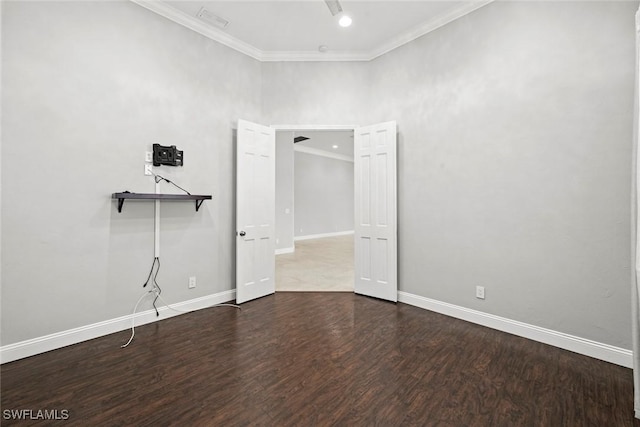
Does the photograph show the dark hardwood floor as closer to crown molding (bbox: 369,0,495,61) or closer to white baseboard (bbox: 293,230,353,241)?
A: crown molding (bbox: 369,0,495,61)

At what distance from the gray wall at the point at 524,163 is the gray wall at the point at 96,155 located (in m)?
2.46

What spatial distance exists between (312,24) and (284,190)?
473 centimetres

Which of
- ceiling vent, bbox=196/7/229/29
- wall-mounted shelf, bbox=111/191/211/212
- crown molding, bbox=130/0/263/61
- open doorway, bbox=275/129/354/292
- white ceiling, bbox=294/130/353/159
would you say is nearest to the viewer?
wall-mounted shelf, bbox=111/191/211/212

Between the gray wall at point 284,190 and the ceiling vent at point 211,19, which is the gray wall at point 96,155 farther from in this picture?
the gray wall at point 284,190

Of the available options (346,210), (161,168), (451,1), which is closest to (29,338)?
(161,168)

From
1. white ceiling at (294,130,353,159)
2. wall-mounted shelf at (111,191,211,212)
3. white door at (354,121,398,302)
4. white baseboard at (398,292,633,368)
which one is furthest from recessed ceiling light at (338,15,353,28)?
white ceiling at (294,130,353,159)

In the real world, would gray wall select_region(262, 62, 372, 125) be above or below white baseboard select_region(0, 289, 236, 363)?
above

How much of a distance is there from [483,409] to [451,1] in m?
3.58

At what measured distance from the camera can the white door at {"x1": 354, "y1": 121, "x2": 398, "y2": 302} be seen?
3.63 meters

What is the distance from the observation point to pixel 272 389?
1.92m

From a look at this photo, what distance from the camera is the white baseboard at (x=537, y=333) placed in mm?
2225

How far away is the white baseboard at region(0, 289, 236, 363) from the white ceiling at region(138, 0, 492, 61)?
3.11 meters

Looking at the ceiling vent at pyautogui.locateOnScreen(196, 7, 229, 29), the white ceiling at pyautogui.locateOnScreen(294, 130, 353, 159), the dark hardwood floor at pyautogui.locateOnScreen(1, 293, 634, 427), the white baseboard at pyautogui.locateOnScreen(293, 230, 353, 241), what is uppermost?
the white ceiling at pyautogui.locateOnScreen(294, 130, 353, 159)

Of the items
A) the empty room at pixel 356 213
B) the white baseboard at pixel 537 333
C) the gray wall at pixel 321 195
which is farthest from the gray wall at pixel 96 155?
the gray wall at pixel 321 195
